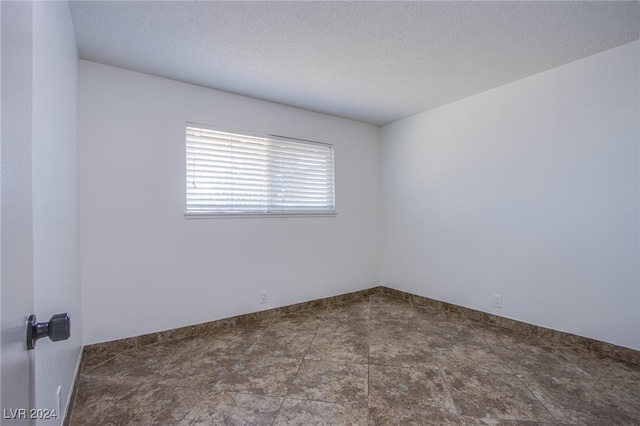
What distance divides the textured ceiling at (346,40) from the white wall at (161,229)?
0.26 m

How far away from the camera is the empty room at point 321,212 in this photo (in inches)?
70.1

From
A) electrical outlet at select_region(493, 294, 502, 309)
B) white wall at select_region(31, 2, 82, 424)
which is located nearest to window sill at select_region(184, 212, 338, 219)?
white wall at select_region(31, 2, 82, 424)

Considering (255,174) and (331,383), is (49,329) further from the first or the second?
(255,174)

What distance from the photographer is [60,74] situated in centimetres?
163

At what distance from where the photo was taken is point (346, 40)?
218 centimetres

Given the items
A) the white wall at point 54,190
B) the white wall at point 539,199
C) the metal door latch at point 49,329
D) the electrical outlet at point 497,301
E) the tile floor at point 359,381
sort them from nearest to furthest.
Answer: the metal door latch at point 49,329
the white wall at point 54,190
the tile floor at point 359,381
the white wall at point 539,199
the electrical outlet at point 497,301

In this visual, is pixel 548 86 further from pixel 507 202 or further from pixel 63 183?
pixel 63 183

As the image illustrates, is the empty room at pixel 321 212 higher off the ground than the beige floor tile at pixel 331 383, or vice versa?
the empty room at pixel 321 212

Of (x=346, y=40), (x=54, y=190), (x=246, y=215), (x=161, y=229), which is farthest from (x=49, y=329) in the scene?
(x=246, y=215)

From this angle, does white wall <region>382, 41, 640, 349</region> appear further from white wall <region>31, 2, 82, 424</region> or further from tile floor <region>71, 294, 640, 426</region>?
white wall <region>31, 2, 82, 424</region>

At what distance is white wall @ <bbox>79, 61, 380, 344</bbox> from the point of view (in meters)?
2.43

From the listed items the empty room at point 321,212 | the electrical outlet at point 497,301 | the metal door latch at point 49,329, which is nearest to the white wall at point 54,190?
the empty room at point 321,212

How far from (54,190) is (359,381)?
212 centimetres

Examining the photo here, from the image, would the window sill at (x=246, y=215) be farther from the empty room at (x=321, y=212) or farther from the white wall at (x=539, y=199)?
the white wall at (x=539, y=199)
